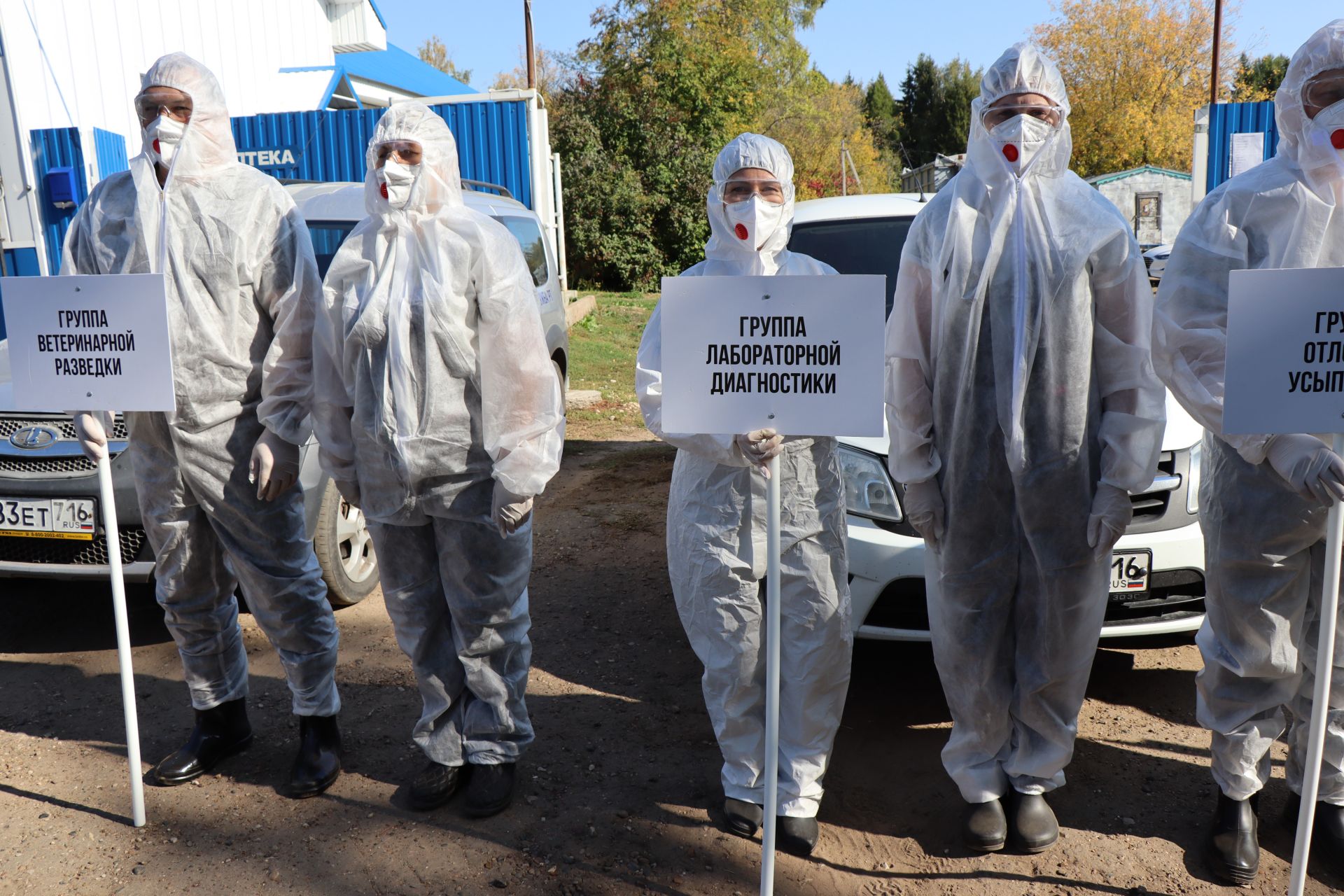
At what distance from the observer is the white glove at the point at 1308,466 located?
7.57 feet

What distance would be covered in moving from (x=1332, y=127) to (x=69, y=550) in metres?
4.52

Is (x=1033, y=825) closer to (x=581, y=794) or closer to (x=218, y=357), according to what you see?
(x=581, y=794)

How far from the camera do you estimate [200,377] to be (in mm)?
3049

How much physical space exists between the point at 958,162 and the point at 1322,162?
143 centimetres

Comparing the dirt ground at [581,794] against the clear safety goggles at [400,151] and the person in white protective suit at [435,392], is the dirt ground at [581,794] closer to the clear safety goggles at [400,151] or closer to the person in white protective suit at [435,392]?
the person in white protective suit at [435,392]

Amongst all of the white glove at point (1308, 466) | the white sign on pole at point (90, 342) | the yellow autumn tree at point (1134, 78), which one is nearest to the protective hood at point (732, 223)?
the white glove at point (1308, 466)

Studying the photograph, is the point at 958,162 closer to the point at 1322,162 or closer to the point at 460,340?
the point at 1322,162

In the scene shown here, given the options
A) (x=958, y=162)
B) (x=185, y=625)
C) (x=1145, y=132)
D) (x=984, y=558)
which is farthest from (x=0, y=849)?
(x=1145, y=132)

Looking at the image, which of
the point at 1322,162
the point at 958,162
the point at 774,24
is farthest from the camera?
the point at 774,24

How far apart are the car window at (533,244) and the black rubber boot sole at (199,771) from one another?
3.82 metres

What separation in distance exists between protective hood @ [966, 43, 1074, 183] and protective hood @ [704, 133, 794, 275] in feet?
1.62

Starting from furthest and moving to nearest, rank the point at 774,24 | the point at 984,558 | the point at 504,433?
the point at 774,24 → the point at 504,433 → the point at 984,558

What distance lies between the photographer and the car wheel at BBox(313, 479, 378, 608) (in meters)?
4.55

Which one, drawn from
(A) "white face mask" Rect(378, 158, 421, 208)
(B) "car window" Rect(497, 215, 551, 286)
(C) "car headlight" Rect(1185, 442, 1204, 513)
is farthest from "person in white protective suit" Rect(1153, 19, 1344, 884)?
(B) "car window" Rect(497, 215, 551, 286)
